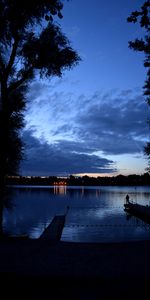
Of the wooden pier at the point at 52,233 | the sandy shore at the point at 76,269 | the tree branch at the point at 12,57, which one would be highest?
the tree branch at the point at 12,57

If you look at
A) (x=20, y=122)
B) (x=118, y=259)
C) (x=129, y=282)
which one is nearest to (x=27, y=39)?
(x=20, y=122)

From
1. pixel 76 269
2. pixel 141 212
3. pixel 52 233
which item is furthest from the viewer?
pixel 141 212

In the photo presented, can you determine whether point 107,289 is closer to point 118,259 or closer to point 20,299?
point 20,299

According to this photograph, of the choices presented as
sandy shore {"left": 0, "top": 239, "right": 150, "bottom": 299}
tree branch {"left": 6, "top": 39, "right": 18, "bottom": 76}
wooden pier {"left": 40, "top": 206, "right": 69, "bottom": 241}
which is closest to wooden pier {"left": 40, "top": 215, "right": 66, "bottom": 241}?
wooden pier {"left": 40, "top": 206, "right": 69, "bottom": 241}

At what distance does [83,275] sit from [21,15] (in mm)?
11987

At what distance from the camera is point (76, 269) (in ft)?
32.3

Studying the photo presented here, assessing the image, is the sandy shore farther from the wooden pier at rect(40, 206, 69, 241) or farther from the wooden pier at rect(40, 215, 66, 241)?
the wooden pier at rect(40, 215, 66, 241)

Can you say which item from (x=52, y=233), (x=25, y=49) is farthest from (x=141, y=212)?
(x=25, y=49)

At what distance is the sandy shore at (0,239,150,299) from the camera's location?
7996 millimetres

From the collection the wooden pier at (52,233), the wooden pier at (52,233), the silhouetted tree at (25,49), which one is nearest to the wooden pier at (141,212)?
the wooden pier at (52,233)

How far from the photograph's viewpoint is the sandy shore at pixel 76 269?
26.2 ft

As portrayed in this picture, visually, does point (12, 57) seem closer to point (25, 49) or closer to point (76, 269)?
point (25, 49)

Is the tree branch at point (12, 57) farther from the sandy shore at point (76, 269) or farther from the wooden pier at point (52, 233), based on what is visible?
the wooden pier at point (52, 233)

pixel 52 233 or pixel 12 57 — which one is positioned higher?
pixel 12 57
